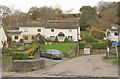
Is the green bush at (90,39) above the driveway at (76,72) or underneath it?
above

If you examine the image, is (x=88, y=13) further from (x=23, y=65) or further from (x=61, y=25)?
(x=61, y=25)

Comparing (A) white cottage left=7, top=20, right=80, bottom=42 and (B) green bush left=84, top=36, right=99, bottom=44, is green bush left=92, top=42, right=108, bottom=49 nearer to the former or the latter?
(B) green bush left=84, top=36, right=99, bottom=44

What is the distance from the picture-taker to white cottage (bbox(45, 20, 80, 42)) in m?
40.5

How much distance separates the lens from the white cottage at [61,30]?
4047 cm

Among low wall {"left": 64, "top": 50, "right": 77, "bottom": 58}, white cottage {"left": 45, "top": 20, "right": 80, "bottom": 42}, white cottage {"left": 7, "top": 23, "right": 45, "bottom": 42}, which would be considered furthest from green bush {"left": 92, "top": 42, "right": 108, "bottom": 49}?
white cottage {"left": 7, "top": 23, "right": 45, "bottom": 42}

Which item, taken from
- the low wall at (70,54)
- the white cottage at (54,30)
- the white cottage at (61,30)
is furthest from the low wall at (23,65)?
the white cottage at (61,30)

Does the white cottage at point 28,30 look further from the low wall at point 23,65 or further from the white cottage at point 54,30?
the low wall at point 23,65

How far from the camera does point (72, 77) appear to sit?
11102mm

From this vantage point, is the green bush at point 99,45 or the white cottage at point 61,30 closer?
the green bush at point 99,45

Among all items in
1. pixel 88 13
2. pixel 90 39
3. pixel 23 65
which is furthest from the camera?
pixel 90 39

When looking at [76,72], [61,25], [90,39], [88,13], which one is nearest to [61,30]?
[61,25]

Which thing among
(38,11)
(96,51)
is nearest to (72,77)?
(96,51)

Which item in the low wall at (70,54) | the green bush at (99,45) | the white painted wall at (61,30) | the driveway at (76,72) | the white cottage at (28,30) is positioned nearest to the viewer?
the driveway at (76,72)

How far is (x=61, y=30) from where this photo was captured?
41.2 meters
